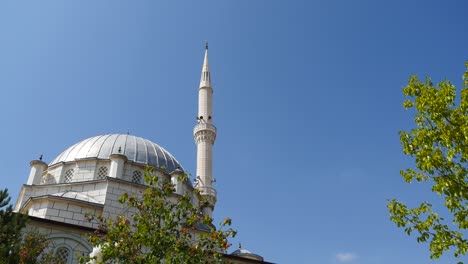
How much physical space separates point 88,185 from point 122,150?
10.8 feet

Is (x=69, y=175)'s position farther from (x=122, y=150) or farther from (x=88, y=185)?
(x=122, y=150)

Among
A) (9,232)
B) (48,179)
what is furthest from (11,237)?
(48,179)

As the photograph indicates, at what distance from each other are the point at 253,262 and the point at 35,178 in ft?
38.3

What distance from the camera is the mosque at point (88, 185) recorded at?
14328 mm

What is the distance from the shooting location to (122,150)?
71.9ft

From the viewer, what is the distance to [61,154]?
23.0 meters

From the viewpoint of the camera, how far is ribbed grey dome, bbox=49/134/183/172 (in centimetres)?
2158

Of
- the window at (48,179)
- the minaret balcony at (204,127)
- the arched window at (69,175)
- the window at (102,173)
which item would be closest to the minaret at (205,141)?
the minaret balcony at (204,127)

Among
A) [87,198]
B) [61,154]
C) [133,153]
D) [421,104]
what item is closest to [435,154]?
[421,104]

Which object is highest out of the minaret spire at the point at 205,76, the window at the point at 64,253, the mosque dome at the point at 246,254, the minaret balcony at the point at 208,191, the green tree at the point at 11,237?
the minaret spire at the point at 205,76

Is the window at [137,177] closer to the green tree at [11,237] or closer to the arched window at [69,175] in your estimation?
the arched window at [69,175]

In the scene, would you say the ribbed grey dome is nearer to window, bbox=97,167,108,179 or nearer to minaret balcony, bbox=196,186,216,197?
window, bbox=97,167,108,179

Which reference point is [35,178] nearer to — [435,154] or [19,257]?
[19,257]

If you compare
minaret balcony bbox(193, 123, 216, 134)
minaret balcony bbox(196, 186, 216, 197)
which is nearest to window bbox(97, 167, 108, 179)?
minaret balcony bbox(196, 186, 216, 197)
